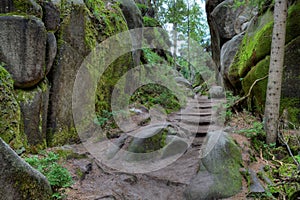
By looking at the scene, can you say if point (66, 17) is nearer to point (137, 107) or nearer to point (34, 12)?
point (34, 12)

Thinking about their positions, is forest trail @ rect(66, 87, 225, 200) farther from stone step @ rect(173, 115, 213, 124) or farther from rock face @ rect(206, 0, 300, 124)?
rock face @ rect(206, 0, 300, 124)

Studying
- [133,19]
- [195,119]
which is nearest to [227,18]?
[133,19]

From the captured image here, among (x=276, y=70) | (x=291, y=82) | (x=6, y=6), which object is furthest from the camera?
(x=291, y=82)

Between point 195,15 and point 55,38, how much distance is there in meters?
18.2

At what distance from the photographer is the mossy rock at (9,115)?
14.6 feet

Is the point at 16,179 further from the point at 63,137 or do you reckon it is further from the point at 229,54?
the point at 229,54

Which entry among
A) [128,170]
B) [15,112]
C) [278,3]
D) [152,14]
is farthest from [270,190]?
[152,14]

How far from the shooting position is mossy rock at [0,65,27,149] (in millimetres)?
4465

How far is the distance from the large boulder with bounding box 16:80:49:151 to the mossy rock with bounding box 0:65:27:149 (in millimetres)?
238

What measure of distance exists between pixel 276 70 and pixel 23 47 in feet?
21.6

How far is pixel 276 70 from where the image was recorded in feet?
19.4

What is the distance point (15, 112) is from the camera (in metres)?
4.82

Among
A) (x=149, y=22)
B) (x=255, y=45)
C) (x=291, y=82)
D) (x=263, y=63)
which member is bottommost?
(x=291, y=82)

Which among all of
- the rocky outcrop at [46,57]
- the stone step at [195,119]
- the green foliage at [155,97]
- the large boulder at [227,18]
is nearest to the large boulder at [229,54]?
the large boulder at [227,18]
